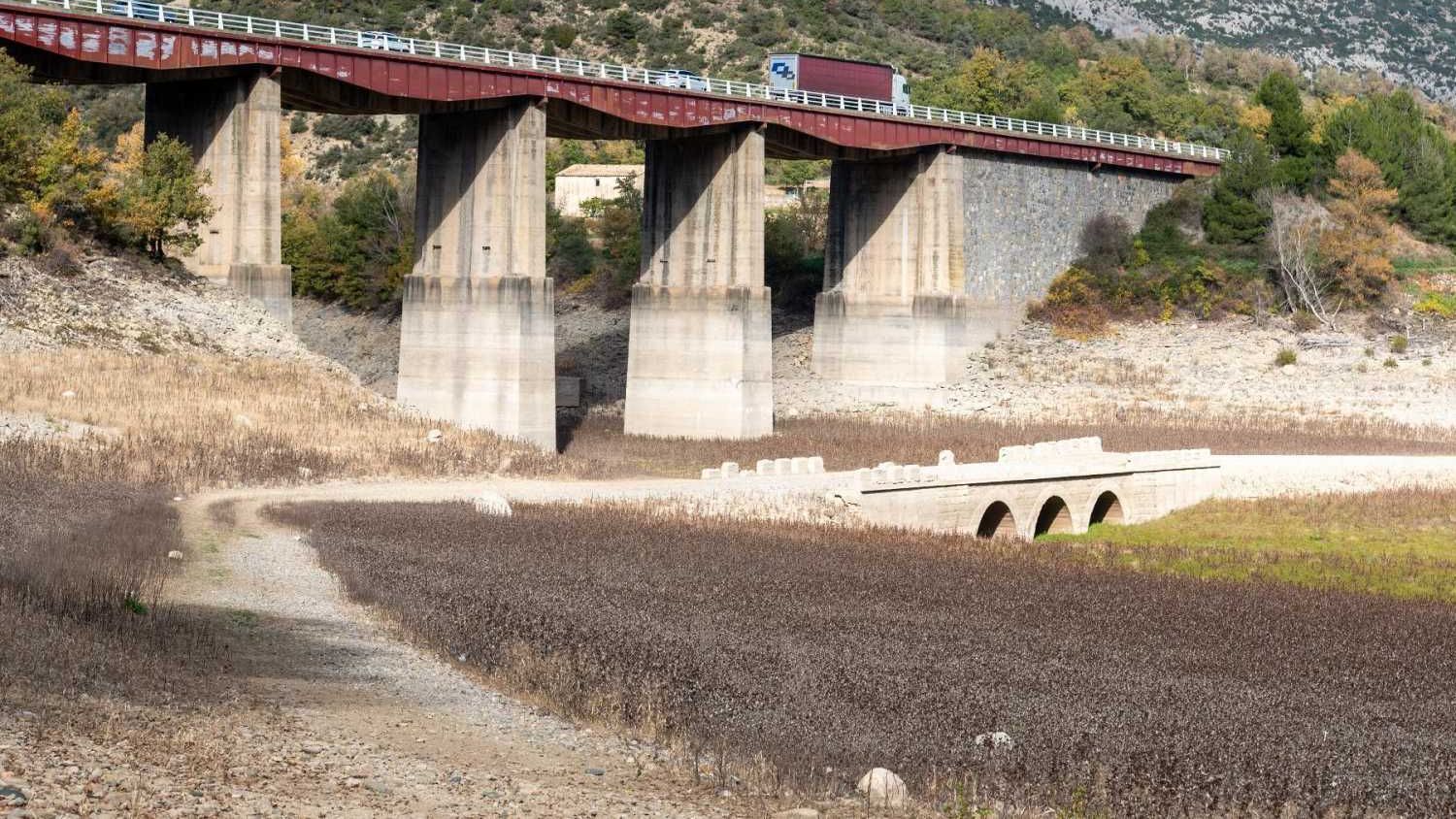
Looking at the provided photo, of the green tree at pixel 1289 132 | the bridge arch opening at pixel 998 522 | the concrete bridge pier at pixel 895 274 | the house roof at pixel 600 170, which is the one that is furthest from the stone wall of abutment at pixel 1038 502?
the house roof at pixel 600 170

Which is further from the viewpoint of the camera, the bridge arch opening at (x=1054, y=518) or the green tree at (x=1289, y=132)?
the green tree at (x=1289, y=132)

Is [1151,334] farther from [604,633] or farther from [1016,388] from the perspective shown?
[604,633]

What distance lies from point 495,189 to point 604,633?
164ft

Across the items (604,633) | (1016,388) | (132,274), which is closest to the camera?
(604,633)

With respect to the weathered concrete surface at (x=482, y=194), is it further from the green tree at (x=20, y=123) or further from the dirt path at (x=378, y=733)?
the dirt path at (x=378, y=733)

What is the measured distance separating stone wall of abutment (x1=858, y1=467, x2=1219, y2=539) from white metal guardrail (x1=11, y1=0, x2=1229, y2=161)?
26.1 meters

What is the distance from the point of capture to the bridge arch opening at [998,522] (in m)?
59.4

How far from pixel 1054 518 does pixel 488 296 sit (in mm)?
23422

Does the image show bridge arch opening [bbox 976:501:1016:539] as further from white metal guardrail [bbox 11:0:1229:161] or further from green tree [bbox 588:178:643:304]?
green tree [bbox 588:178:643:304]

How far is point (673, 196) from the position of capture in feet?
285

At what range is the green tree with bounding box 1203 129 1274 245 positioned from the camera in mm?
111625

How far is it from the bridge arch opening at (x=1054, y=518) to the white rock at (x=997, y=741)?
135ft

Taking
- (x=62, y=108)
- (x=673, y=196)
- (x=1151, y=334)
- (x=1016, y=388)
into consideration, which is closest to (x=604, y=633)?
(x=62, y=108)

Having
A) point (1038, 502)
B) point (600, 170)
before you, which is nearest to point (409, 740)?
point (1038, 502)
